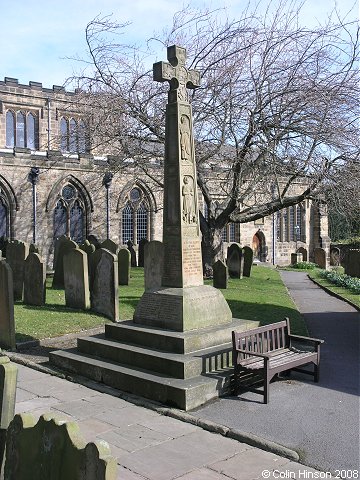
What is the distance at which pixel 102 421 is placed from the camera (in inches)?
225

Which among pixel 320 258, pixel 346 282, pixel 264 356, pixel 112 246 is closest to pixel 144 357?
pixel 264 356

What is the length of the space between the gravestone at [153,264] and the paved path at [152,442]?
6575mm

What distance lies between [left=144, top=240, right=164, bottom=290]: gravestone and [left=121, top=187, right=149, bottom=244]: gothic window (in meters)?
16.5

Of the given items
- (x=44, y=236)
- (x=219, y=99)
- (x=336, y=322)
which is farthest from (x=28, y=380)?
(x=44, y=236)

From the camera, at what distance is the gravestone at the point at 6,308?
9.08 meters

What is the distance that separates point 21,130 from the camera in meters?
35.2

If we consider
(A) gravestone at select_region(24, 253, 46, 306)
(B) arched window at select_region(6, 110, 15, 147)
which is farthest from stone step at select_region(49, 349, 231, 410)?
(B) arched window at select_region(6, 110, 15, 147)

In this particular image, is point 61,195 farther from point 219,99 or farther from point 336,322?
point 336,322

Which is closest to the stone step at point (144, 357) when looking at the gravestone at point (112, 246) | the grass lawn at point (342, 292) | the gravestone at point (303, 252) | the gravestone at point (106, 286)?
the gravestone at point (106, 286)

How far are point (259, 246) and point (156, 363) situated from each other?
2995 centimetres

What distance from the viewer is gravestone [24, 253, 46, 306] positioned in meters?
12.0

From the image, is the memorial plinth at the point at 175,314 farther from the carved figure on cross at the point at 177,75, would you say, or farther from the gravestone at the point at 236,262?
the gravestone at the point at 236,262

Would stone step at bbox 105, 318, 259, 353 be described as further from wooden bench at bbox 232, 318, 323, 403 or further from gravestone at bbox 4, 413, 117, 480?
gravestone at bbox 4, 413, 117, 480

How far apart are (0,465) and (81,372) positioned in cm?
407
